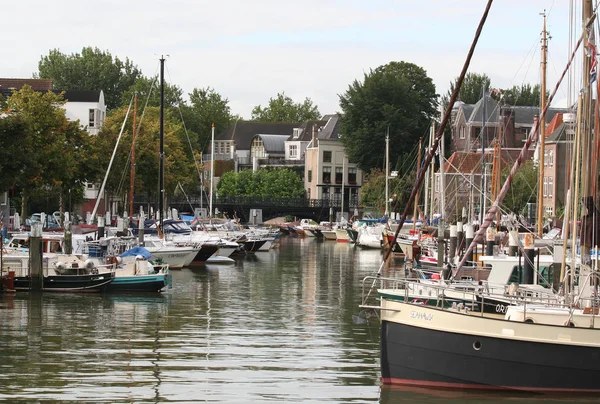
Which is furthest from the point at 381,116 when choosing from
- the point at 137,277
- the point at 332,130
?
the point at 137,277

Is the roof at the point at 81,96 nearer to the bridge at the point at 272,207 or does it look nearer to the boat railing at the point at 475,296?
the bridge at the point at 272,207

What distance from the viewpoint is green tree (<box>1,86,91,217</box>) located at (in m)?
61.9

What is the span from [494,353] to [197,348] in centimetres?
1176

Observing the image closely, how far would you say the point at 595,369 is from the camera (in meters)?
27.0

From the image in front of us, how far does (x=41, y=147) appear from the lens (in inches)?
2813

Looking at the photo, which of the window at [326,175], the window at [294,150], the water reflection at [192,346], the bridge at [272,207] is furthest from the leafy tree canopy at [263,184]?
the water reflection at [192,346]

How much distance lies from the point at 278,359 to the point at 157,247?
35097 millimetres

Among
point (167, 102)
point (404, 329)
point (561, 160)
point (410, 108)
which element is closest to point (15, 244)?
point (404, 329)

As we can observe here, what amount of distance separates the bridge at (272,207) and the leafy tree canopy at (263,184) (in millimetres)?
8152

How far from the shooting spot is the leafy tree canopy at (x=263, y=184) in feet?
562

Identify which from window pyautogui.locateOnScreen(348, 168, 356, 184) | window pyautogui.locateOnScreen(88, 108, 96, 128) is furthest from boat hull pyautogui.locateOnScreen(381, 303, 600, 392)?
window pyautogui.locateOnScreen(348, 168, 356, 184)

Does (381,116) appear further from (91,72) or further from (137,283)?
(137,283)

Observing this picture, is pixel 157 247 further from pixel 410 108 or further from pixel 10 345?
pixel 410 108

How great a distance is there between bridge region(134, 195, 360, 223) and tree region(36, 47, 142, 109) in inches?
1493
